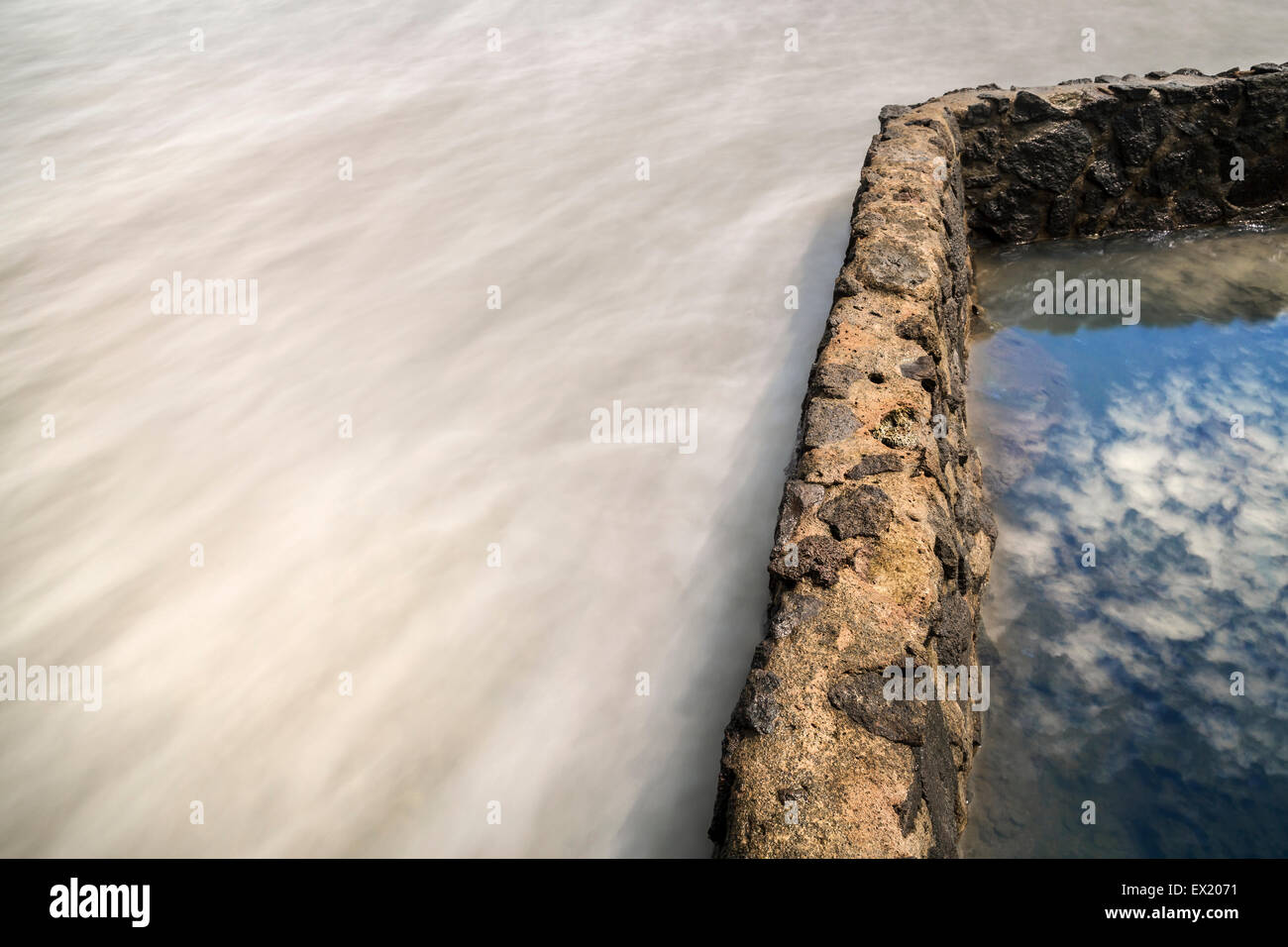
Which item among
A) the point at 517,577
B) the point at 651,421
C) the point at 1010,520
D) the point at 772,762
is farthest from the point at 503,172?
the point at 772,762

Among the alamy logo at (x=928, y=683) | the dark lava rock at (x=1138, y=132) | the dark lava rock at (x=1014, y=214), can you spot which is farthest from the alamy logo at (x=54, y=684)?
the dark lava rock at (x=1138, y=132)

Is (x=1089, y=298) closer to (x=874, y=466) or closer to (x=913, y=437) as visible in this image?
(x=913, y=437)

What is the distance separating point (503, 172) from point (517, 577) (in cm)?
388

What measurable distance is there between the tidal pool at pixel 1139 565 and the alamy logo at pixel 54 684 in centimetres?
289

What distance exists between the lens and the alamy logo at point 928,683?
6.42ft

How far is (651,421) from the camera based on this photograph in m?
4.02

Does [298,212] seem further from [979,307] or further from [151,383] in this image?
[979,307]

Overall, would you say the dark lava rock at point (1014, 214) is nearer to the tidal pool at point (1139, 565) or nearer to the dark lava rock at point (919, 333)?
the tidal pool at point (1139, 565)

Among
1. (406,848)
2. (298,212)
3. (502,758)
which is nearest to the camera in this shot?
(406,848)

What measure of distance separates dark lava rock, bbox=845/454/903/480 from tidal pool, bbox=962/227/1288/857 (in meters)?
0.82

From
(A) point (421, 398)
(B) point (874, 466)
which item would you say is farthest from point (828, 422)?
(A) point (421, 398)

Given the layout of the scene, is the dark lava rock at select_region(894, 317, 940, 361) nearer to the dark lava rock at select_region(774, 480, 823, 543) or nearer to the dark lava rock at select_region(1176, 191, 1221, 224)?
the dark lava rock at select_region(774, 480, 823, 543)

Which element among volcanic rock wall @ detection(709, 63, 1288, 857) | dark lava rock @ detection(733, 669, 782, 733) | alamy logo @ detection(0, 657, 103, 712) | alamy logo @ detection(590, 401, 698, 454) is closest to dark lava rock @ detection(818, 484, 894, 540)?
volcanic rock wall @ detection(709, 63, 1288, 857)

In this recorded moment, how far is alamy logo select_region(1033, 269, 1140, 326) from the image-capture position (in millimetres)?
4688
